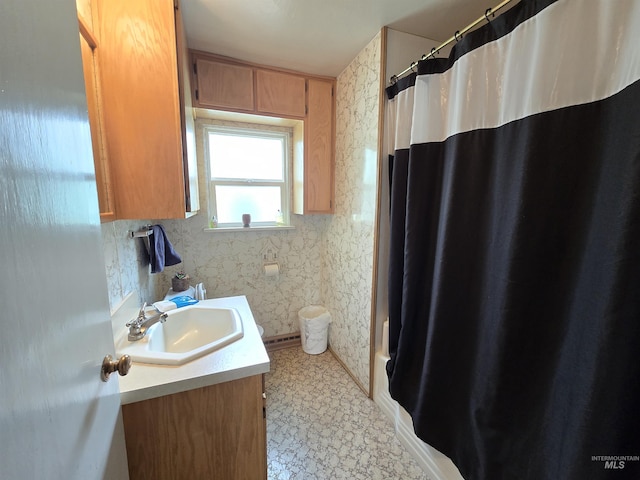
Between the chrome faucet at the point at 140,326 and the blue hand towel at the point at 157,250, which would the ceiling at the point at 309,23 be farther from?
the chrome faucet at the point at 140,326

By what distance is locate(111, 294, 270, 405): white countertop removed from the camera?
0.89 metres

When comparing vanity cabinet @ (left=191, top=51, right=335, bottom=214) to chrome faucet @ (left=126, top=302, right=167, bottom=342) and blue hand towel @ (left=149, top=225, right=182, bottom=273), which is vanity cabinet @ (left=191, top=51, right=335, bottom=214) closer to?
blue hand towel @ (left=149, top=225, right=182, bottom=273)

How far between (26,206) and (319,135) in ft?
6.45

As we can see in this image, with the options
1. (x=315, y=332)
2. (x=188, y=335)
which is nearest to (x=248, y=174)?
(x=188, y=335)

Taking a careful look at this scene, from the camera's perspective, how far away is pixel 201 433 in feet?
3.17

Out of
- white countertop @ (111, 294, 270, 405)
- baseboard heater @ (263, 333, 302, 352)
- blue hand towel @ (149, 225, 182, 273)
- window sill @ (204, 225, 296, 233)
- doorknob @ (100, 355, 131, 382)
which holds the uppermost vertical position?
window sill @ (204, 225, 296, 233)

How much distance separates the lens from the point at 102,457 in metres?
0.64

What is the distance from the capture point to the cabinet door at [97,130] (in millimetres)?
991

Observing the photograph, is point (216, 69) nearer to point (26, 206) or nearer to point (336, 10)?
point (336, 10)

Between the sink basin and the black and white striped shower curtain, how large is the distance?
100 centimetres

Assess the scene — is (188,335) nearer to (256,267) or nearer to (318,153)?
(256,267)

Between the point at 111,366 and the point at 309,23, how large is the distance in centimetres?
186

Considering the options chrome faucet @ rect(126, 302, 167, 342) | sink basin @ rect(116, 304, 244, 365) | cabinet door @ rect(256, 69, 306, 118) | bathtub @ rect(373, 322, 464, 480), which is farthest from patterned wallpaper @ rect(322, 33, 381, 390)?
chrome faucet @ rect(126, 302, 167, 342)

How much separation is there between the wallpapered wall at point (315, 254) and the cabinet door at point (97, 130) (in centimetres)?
14
